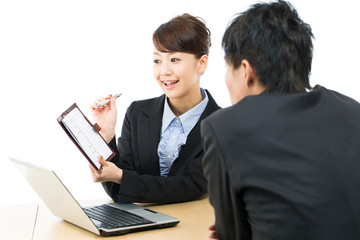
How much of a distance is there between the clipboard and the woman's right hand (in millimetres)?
322

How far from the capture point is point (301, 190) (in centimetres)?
122

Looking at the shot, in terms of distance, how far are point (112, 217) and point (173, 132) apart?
2.50 ft

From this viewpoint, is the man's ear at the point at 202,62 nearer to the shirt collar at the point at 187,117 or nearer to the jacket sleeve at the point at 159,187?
the shirt collar at the point at 187,117

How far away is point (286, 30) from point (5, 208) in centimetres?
143

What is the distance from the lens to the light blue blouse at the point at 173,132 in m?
2.51

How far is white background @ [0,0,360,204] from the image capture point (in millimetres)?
3984

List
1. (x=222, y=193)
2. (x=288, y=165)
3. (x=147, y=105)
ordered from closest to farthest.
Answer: (x=288, y=165) < (x=222, y=193) < (x=147, y=105)

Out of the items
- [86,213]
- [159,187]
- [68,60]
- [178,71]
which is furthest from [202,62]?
[68,60]

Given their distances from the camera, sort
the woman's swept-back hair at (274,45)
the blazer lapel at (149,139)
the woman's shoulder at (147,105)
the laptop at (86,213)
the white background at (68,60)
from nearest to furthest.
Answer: the woman's swept-back hair at (274,45) < the laptop at (86,213) < the blazer lapel at (149,139) < the woman's shoulder at (147,105) < the white background at (68,60)

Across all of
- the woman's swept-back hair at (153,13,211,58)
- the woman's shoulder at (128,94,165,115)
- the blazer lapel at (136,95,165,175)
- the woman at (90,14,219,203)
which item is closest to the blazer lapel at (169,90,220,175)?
the woman at (90,14,219,203)

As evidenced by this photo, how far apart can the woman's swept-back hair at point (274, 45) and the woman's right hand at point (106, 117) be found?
3.69ft

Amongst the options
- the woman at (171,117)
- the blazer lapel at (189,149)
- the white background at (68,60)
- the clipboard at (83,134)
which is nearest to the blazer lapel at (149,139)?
the woman at (171,117)

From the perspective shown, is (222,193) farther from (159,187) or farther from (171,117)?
(171,117)

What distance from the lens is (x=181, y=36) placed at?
2406mm
